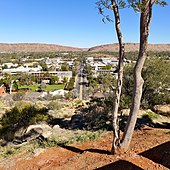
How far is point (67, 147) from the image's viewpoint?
673cm

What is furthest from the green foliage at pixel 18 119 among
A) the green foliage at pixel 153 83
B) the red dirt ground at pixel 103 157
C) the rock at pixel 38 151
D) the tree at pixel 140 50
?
the tree at pixel 140 50

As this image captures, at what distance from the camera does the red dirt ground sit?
524cm

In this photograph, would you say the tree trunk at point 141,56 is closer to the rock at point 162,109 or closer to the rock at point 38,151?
the rock at point 38,151

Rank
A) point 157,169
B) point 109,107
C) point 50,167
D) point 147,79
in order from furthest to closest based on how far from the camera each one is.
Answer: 1. point 147,79
2. point 109,107
3. point 50,167
4. point 157,169

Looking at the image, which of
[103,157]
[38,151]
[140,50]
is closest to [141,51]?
[140,50]

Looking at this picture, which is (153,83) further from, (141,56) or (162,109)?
(141,56)

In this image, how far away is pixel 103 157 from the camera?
571 cm

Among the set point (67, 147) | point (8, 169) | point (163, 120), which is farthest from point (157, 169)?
point (163, 120)

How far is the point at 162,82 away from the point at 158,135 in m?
7.62

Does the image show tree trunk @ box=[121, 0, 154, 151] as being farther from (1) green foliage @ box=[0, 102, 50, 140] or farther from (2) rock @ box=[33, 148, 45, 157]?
(1) green foliage @ box=[0, 102, 50, 140]

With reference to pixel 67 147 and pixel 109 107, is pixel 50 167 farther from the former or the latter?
pixel 109 107

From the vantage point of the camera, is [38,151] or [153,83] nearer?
[38,151]

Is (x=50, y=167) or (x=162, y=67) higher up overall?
(x=162, y=67)

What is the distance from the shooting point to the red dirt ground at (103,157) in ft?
17.2
